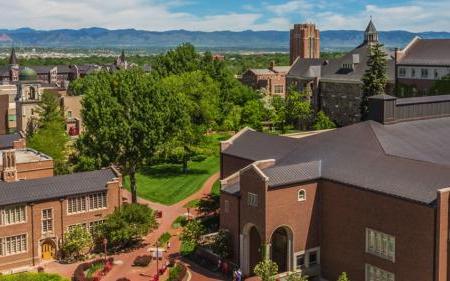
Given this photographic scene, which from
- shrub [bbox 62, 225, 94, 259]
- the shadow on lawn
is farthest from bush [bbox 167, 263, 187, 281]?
the shadow on lawn

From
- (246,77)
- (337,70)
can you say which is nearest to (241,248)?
(337,70)

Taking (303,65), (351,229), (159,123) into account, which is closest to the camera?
(351,229)

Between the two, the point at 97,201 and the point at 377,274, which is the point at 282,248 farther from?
the point at 97,201

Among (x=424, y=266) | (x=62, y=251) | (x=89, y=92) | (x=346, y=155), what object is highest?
(x=89, y=92)

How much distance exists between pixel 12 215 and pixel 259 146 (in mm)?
24266

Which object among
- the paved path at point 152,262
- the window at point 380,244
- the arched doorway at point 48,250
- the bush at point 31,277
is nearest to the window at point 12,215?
the arched doorway at point 48,250

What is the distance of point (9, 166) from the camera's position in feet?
194

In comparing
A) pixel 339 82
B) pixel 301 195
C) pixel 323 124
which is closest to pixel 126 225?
pixel 301 195

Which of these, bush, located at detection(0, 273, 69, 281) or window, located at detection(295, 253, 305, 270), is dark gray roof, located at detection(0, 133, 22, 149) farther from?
window, located at detection(295, 253, 305, 270)

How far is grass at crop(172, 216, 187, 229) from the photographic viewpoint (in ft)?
200

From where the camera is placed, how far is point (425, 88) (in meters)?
91.9

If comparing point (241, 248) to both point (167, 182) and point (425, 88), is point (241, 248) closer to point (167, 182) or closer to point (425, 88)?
point (167, 182)

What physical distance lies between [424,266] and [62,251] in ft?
106

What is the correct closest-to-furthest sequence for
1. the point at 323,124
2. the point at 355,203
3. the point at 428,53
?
the point at 355,203 < the point at 428,53 < the point at 323,124
